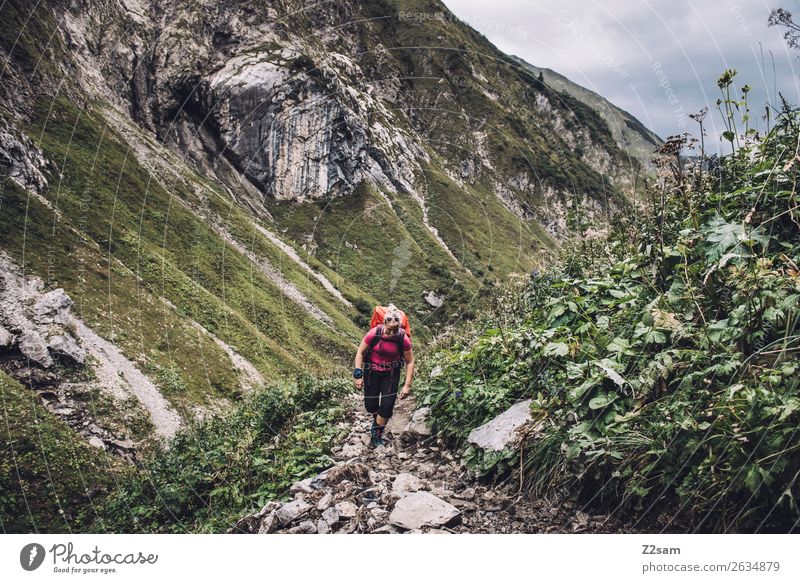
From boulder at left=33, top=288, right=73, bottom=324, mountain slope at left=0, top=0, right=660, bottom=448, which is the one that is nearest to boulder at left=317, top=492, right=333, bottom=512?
mountain slope at left=0, top=0, right=660, bottom=448

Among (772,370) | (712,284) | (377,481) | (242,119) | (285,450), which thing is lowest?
(285,450)

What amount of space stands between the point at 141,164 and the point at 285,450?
69599 millimetres

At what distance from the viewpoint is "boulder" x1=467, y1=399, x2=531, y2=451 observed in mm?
5328

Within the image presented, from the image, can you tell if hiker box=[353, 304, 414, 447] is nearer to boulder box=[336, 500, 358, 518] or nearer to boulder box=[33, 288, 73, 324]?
boulder box=[336, 500, 358, 518]

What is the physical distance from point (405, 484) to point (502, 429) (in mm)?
1289

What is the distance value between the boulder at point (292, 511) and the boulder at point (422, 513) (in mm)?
1112

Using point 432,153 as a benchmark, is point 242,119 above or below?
below

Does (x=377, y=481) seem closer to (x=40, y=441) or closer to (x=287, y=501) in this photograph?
(x=287, y=501)

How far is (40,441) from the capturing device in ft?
65.0

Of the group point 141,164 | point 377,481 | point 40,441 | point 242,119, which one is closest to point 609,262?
point 377,481

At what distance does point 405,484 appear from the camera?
213 inches

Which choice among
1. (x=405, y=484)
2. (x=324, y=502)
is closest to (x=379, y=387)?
(x=405, y=484)

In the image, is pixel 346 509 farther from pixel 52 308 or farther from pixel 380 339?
pixel 52 308

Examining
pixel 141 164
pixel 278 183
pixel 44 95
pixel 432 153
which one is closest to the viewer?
pixel 44 95
